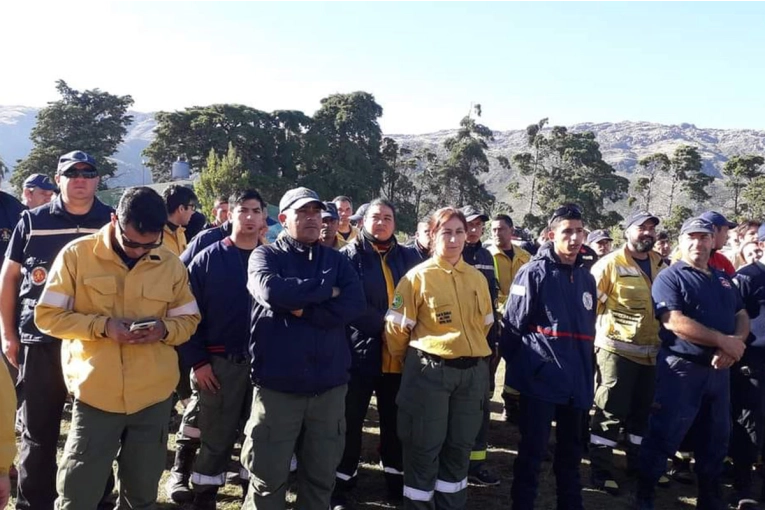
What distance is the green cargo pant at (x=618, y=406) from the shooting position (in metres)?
5.05

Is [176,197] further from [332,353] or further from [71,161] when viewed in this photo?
[332,353]

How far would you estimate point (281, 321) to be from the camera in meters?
3.30

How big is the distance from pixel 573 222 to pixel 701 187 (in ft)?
112

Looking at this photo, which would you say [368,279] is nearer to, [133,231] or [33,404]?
[133,231]

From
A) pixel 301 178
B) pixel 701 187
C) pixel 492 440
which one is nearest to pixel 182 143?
pixel 301 178

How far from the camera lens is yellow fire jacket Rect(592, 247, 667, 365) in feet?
16.7

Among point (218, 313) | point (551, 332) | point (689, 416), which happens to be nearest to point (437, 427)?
point (551, 332)

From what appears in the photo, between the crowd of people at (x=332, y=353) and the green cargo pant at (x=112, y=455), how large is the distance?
11 millimetres

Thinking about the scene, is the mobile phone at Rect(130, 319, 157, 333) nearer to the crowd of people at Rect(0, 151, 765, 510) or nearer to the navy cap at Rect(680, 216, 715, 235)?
the crowd of people at Rect(0, 151, 765, 510)

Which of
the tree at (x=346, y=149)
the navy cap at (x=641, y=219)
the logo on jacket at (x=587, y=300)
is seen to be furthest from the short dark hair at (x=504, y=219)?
the tree at (x=346, y=149)

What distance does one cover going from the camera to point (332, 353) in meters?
3.36

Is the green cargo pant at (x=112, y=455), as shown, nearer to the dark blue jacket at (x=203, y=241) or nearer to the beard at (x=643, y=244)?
the dark blue jacket at (x=203, y=241)

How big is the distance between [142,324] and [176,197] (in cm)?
250

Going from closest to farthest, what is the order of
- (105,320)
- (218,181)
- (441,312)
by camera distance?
(105,320) → (441,312) → (218,181)
